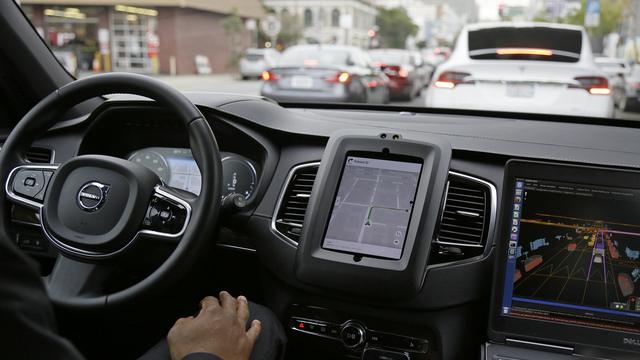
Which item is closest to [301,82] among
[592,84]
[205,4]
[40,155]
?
[592,84]

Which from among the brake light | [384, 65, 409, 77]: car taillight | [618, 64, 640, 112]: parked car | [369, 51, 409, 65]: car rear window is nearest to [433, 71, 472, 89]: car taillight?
the brake light

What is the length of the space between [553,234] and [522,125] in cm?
80

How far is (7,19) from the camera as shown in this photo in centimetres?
251

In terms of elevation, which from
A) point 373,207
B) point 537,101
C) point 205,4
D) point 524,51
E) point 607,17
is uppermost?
point 607,17

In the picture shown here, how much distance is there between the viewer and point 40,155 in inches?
94.8

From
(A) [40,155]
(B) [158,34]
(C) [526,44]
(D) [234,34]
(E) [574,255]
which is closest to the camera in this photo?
(E) [574,255]

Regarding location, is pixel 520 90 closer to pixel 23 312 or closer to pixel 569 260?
pixel 569 260

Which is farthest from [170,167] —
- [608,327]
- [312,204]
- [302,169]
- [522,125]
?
[608,327]

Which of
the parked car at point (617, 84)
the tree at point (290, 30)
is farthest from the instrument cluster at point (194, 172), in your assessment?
the tree at point (290, 30)

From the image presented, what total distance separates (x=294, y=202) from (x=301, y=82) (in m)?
6.95

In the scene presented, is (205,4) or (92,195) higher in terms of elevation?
(205,4)

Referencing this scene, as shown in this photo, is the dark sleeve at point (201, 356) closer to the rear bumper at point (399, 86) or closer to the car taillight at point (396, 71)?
the car taillight at point (396, 71)

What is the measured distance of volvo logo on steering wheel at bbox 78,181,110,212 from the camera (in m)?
1.77

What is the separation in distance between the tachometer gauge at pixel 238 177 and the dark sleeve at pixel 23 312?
135 cm
